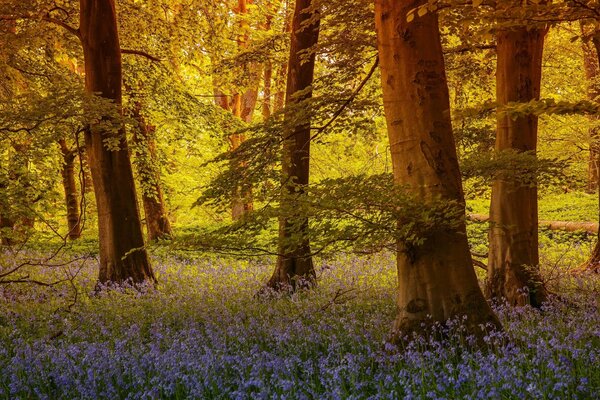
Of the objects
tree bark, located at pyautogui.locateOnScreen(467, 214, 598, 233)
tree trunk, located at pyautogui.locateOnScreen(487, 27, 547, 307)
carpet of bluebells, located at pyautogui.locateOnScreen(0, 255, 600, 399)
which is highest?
tree trunk, located at pyautogui.locateOnScreen(487, 27, 547, 307)

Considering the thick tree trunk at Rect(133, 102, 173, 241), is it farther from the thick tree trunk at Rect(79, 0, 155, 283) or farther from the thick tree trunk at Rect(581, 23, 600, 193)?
the thick tree trunk at Rect(581, 23, 600, 193)

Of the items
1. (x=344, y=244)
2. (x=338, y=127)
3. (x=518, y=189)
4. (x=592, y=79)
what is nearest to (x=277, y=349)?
(x=344, y=244)

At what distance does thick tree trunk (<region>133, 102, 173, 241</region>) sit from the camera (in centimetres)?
1556

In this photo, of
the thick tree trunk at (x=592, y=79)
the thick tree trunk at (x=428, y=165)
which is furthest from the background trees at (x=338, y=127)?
the thick tree trunk at (x=592, y=79)

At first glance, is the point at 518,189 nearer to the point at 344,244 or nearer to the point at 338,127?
the point at 338,127

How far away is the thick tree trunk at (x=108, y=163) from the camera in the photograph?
10.9 metres

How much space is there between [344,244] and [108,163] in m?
7.23

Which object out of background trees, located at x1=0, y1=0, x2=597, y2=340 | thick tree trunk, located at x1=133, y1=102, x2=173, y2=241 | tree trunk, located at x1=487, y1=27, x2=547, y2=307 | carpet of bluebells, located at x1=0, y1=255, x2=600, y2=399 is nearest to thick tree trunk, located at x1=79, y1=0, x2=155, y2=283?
background trees, located at x1=0, y1=0, x2=597, y2=340

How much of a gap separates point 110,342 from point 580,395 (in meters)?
4.88

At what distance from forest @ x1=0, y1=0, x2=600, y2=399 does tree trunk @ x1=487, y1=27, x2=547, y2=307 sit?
25mm

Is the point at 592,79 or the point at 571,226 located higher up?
the point at 592,79

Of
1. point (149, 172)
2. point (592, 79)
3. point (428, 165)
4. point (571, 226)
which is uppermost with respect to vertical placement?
point (592, 79)

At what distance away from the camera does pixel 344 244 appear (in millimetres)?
5145

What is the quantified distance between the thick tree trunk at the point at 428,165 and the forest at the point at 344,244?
0.01 meters
